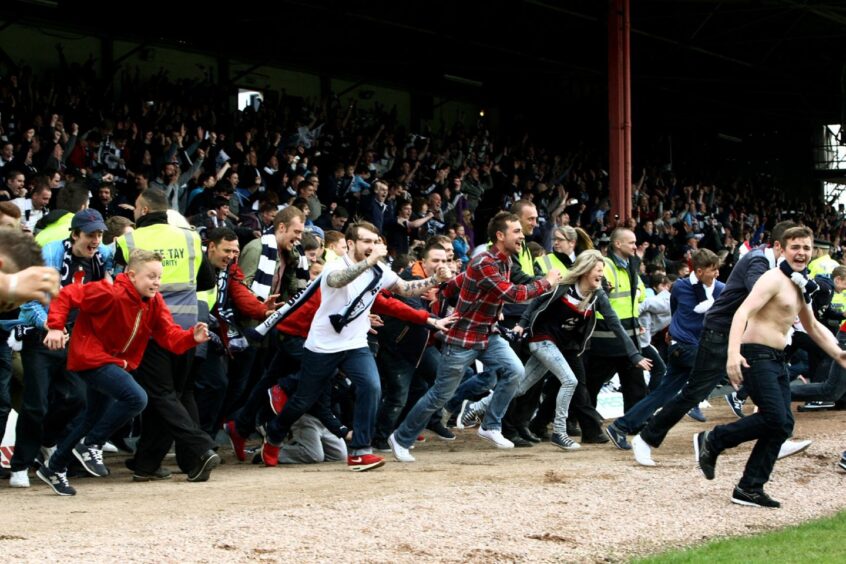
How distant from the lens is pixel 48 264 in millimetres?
9109

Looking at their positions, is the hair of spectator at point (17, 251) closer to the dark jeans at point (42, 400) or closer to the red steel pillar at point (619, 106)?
the dark jeans at point (42, 400)

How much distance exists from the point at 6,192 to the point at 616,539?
30.6 feet

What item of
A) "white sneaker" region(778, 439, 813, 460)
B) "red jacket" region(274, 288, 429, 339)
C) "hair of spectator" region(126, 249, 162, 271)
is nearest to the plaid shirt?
"red jacket" region(274, 288, 429, 339)

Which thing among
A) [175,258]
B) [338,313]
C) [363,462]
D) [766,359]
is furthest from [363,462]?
[766,359]

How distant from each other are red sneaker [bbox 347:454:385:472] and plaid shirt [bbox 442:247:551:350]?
138cm

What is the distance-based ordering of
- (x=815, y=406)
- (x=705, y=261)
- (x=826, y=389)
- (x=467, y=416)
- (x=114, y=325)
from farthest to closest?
(x=815, y=406)
(x=826, y=389)
(x=467, y=416)
(x=705, y=261)
(x=114, y=325)

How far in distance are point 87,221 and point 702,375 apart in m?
4.59

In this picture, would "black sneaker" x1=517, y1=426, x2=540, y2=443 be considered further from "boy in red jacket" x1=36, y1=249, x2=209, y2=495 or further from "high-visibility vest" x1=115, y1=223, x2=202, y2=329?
"boy in red jacket" x1=36, y1=249, x2=209, y2=495

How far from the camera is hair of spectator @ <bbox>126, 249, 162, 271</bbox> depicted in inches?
331

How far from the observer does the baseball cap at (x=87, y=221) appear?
903 centimetres

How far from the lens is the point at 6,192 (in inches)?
555

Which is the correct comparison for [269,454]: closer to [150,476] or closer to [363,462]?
[363,462]

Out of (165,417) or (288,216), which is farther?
(288,216)

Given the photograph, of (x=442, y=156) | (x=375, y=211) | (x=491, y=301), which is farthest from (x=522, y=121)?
(x=491, y=301)
